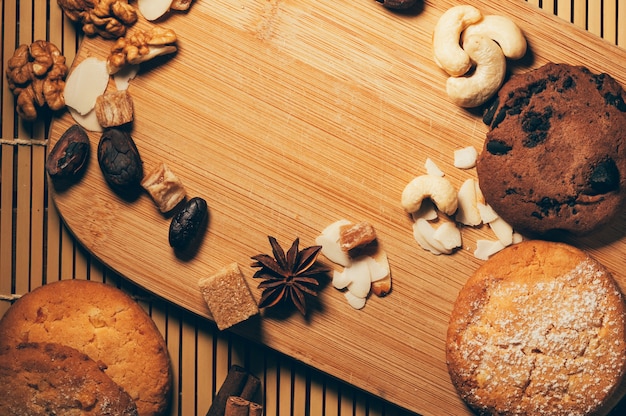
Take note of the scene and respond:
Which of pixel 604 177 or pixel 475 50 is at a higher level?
pixel 475 50

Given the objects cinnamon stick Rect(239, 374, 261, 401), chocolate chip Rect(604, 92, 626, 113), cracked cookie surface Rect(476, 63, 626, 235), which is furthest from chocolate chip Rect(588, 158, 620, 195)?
cinnamon stick Rect(239, 374, 261, 401)

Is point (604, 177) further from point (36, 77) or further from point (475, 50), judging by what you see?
point (36, 77)

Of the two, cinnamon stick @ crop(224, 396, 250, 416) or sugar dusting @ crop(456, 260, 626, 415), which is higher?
sugar dusting @ crop(456, 260, 626, 415)

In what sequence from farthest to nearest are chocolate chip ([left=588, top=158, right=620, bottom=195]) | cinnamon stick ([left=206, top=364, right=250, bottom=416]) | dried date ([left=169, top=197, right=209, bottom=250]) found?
cinnamon stick ([left=206, top=364, right=250, bottom=416]) → dried date ([left=169, top=197, right=209, bottom=250]) → chocolate chip ([left=588, top=158, right=620, bottom=195])


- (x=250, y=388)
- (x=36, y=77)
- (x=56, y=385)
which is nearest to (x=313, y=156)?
(x=250, y=388)

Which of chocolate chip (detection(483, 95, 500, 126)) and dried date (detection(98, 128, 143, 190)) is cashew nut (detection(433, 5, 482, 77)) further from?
dried date (detection(98, 128, 143, 190))

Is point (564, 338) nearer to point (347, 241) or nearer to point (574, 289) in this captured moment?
point (574, 289)
